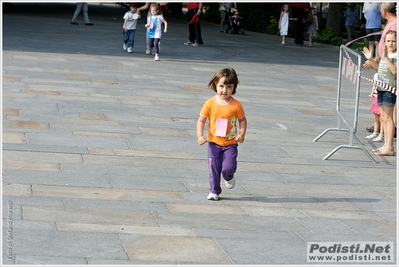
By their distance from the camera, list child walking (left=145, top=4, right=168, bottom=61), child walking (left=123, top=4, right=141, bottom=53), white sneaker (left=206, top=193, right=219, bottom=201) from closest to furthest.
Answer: white sneaker (left=206, top=193, right=219, bottom=201), child walking (left=145, top=4, right=168, bottom=61), child walking (left=123, top=4, right=141, bottom=53)

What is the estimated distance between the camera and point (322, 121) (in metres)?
12.1

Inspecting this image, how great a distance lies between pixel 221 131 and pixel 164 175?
114 centimetres

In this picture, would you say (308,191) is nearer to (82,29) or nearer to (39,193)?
(39,193)

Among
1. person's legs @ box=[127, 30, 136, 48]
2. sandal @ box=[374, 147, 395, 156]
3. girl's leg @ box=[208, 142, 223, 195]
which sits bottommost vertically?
person's legs @ box=[127, 30, 136, 48]

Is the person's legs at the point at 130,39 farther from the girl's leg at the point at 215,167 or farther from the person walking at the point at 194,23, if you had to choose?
the girl's leg at the point at 215,167

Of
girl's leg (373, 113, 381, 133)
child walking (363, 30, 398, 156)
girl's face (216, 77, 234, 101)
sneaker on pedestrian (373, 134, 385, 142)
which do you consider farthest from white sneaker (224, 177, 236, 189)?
girl's leg (373, 113, 381, 133)

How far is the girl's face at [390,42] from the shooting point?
30.8ft

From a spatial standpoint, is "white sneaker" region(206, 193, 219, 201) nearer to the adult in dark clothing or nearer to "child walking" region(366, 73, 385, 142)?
"child walking" region(366, 73, 385, 142)

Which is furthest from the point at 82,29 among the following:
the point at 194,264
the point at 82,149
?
the point at 194,264

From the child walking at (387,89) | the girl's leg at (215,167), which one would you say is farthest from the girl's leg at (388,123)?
the girl's leg at (215,167)

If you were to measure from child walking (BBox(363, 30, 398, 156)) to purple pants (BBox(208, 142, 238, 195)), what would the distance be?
2886 millimetres

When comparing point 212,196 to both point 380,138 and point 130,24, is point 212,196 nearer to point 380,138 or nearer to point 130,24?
point 380,138

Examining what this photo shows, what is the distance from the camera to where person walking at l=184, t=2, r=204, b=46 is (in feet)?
72.2

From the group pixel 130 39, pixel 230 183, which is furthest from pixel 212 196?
pixel 130 39
